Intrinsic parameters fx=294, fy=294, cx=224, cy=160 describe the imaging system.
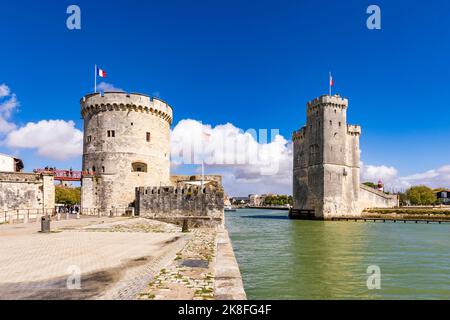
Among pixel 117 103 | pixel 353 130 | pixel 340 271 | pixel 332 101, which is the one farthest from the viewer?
pixel 353 130

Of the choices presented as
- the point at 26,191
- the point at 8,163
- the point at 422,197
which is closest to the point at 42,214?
the point at 26,191

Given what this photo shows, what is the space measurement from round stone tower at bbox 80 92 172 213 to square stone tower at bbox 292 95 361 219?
3755 cm

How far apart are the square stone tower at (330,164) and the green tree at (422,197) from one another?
186 ft

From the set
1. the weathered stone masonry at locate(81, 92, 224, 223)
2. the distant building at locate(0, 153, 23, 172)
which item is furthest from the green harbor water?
the distant building at locate(0, 153, 23, 172)

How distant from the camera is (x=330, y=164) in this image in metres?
59.1

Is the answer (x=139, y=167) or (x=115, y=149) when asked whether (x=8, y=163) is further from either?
(x=139, y=167)

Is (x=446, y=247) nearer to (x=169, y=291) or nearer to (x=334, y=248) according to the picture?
(x=334, y=248)

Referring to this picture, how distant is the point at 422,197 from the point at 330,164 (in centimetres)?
6639

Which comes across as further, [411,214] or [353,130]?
[353,130]

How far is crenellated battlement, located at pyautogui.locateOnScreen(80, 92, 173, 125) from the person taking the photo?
33.2 metres

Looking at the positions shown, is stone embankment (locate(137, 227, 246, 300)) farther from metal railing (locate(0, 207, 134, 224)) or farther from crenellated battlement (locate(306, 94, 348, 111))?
crenellated battlement (locate(306, 94, 348, 111))

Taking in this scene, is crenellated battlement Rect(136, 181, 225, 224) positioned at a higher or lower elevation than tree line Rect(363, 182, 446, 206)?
higher

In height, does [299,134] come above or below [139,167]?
above
